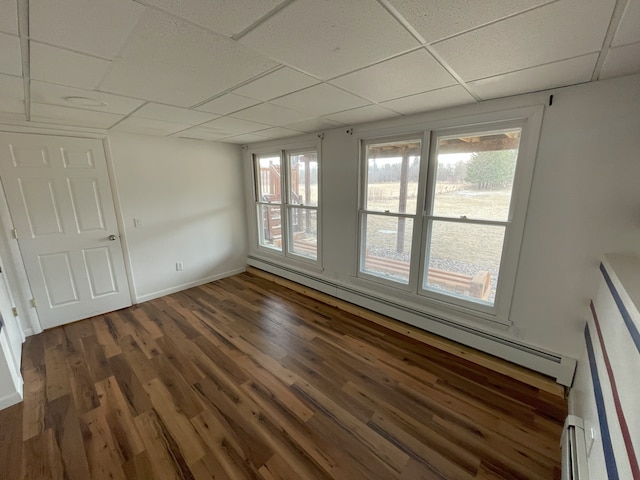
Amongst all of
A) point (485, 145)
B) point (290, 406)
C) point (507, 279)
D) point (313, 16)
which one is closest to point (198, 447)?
point (290, 406)

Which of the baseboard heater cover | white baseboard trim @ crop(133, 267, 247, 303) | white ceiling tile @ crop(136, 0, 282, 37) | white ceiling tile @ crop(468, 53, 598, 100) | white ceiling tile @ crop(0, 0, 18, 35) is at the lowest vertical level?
white baseboard trim @ crop(133, 267, 247, 303)

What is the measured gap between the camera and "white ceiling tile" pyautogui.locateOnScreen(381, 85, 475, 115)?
73.0 inches

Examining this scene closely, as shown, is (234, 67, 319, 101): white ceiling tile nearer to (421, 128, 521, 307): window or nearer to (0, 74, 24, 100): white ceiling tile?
(0, 74, 24, 100): white ceiling tile

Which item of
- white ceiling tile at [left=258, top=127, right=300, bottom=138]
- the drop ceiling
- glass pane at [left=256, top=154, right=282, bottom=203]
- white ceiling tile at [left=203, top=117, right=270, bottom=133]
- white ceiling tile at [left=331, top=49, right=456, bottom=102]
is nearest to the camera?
the drop ceiling

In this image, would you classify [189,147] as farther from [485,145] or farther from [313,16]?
[485,145]

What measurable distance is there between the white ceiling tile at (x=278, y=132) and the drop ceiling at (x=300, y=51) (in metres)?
0.92

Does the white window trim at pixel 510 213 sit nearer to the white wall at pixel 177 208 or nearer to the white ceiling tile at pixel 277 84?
the white ceiling tile at pixel 277 84

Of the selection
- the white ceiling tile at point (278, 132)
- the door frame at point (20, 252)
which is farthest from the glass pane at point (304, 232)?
the door frame at point (20, 252)

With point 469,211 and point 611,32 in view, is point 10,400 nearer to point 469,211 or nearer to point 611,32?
point 469,211

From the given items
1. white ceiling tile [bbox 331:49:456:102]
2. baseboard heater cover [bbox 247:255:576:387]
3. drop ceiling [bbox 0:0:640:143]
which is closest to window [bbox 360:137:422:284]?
baseboard heater cover [bbox 247:255:576:387]

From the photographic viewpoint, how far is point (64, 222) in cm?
290

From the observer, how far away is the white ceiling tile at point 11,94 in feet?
5.14

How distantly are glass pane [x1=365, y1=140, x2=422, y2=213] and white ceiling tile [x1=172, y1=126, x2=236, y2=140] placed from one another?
1960 millimetres

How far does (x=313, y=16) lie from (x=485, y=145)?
189cm
